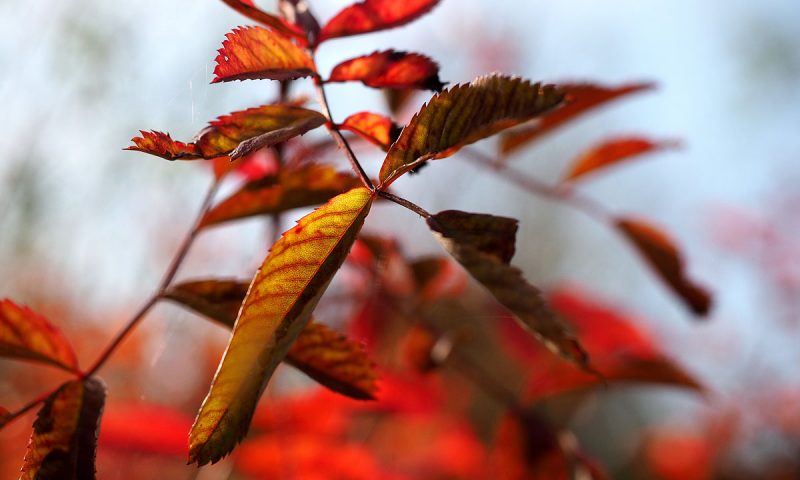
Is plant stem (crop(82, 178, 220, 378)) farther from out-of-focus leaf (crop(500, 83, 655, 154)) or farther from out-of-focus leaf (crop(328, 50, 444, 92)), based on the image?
out-of-focus leaf (crop(500, 83, 655, 154))

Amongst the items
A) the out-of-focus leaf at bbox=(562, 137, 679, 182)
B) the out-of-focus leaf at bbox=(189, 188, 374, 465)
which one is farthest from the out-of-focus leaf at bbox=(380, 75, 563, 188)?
the out-of-focus leaf at bbox=(562, 137, 679, 182)

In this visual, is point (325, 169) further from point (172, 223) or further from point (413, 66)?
point (172, 223)

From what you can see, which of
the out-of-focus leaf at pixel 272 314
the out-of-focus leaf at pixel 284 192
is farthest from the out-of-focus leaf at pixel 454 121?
the out-of-focus leaf at pixel 284 192

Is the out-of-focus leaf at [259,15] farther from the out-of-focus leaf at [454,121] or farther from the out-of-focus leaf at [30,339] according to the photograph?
the out-of-focus leaf at [30,339]

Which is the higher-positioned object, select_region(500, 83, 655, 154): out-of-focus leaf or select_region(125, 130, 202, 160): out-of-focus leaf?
select_region(500, 83, 655, 154): out-of-focus leaf

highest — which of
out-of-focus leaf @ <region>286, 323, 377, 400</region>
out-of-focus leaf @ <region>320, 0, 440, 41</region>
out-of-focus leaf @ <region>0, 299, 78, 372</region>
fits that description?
out-of-focus leaf @ <region>320, 0, 440, 41</region>

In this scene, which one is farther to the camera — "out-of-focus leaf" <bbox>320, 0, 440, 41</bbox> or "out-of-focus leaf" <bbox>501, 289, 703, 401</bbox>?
"out-of-focus leaf" <bbox>501, 289, 703, 401</bbox>
